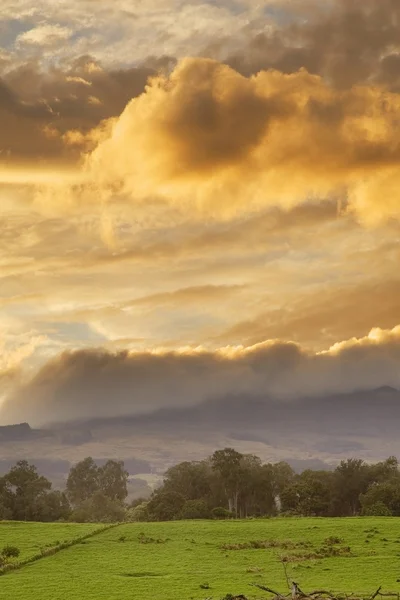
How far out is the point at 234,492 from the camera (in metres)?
164

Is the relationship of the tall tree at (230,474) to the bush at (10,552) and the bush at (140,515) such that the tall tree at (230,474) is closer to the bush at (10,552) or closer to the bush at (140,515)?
the bush at (140,515)

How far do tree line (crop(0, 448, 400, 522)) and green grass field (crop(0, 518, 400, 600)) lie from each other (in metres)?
27.9

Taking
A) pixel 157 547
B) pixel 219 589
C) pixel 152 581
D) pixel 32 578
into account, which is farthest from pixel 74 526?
pixel 219 589

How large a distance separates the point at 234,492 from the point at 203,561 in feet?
288

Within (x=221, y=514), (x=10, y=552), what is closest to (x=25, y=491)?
(x=221, y=514)

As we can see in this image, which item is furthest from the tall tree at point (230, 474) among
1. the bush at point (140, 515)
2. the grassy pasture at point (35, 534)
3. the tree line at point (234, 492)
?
the grassy pasture at point (35, 534)

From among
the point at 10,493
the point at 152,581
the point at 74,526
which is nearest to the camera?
the point at 152,581

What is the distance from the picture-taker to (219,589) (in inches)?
2298

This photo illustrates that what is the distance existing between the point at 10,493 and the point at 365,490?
80.5 m

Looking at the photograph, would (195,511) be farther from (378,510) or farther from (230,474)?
(378,510)

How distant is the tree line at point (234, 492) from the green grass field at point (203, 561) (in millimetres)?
27950

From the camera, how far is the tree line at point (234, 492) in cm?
13638

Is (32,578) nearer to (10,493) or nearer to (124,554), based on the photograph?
(124,554)

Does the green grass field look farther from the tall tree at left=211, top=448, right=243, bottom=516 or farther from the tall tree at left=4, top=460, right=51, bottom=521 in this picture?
the tall tree at left=4, top=460, right=51, bottom=521
